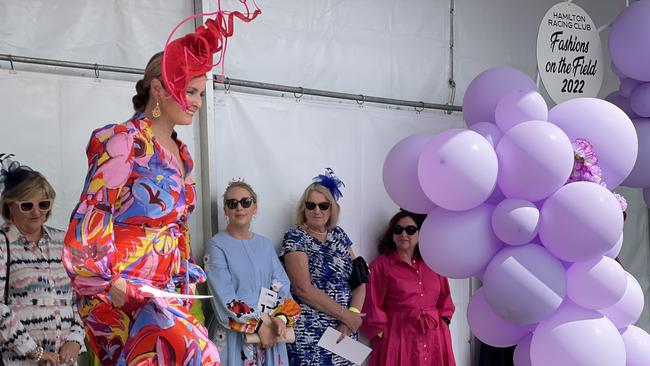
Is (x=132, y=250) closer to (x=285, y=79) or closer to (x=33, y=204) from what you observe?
(x=33, y=204)

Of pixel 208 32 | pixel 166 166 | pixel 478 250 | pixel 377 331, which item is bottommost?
pixel 377 331

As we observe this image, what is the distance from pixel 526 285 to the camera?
278 cm

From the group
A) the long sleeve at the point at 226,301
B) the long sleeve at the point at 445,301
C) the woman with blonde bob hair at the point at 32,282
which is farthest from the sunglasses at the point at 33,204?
the long sleeve at the point at 445,301

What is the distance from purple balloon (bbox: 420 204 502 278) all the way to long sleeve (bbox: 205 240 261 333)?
157cm

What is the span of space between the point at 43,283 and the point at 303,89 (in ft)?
6.85

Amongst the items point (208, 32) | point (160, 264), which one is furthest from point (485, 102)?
point (160, 264)

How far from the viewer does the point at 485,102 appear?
3236 mm

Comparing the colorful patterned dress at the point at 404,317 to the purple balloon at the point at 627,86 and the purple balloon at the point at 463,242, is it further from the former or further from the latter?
the purple balloon at the point at 463,242

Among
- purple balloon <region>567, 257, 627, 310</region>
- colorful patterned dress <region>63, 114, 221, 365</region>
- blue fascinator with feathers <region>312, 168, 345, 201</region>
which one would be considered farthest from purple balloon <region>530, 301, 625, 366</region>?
blue fascinator with feathers <region>312, 168, 345, 201</region>

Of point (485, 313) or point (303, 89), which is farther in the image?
point (303, 89)

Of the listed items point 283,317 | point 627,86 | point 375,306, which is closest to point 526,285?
point 627,86

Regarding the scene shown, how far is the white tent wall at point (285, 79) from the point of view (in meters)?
4.07

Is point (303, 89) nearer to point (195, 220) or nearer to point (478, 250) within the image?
point (195, 220)

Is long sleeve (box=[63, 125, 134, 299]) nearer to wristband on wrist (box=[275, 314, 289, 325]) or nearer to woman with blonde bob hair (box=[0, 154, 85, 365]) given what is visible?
woman with blonde bob hair (box=[0, 154, 85, 365])
